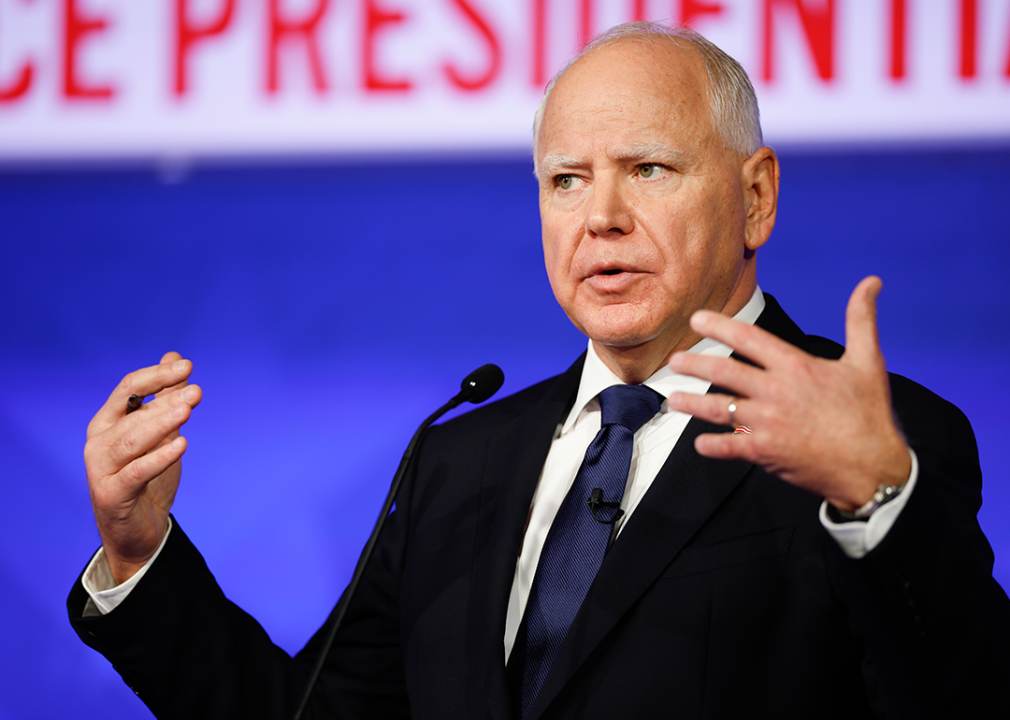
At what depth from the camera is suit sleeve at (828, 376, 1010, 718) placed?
1.01 meters

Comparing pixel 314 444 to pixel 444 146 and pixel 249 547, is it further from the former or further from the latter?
pixel 444 146

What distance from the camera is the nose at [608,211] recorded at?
1.51m

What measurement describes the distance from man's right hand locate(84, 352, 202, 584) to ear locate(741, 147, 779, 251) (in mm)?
945

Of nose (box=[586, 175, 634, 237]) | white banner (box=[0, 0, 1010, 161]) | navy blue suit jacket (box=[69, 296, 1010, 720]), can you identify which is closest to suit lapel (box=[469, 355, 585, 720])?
navy blue suit jacket (box=[69, 296, 1010, 720])

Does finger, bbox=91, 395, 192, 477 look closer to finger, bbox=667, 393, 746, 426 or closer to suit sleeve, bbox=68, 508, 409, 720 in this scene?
suit sleeve, bbox=68, 508, 409, 720

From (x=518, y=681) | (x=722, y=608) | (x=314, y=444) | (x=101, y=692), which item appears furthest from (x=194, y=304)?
(x=722, y=608)

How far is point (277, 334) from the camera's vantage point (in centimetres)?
247

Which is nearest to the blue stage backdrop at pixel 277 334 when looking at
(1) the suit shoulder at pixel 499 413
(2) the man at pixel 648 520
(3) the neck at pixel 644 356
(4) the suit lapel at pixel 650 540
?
(1) the suit shoulder at pixel 499 413

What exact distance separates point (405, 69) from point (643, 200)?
111 cm

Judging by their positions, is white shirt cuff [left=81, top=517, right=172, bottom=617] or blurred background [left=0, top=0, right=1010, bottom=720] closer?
white shirt cuff [left=81, top=517, right=172, bottom=617]

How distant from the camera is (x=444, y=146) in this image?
7.91 feet

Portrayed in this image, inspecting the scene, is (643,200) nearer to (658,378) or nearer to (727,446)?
(658,378)

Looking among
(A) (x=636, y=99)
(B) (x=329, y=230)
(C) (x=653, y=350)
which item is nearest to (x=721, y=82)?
(A) (x=636, y=99)

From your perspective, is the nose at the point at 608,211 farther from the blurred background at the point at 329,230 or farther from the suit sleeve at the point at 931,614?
the blurred background at the point at 329,230
